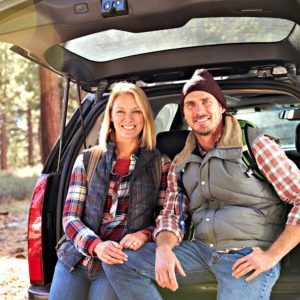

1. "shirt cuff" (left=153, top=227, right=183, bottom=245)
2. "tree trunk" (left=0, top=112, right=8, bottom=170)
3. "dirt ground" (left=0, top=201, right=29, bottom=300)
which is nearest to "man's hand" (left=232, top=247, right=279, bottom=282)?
"shirt cuff" (left=153, top=227, right=183, bottom=245)

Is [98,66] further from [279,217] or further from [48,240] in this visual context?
[279,217]

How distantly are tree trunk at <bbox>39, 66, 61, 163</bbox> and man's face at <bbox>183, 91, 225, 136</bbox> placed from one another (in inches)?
387

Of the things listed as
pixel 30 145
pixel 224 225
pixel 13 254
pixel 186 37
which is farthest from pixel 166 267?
pixel 30 145

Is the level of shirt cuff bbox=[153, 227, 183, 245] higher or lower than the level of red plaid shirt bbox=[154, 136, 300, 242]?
lower

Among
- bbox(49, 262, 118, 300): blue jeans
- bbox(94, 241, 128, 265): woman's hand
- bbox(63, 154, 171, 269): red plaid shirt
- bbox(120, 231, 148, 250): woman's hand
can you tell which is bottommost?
Result: bbox(49, 262, 118, 300): blue jeans

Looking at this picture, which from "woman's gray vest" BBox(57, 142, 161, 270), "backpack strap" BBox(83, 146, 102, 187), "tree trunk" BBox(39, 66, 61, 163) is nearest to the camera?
"woman's gray vest" BBox(57, 142, 161, 270)

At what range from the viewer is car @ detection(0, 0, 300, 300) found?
2473mm

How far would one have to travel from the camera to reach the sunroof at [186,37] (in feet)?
9.30

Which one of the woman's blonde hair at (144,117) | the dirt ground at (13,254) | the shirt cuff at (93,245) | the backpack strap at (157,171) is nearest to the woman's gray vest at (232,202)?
the backpack strap at (157,171)

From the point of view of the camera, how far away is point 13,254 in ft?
22.3

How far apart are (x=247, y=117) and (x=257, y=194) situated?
2.76 metres

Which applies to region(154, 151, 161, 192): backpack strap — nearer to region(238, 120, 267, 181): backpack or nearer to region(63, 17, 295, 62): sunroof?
region(238, 120, 267, 181): backpack

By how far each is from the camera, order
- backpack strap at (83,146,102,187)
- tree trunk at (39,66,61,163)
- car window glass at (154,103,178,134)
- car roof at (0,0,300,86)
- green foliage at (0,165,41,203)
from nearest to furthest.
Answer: car roof at (0,0,300,86)
backpack strap at (83,146,102,187)
car window glass at (154,103,178,134)
tree trunk at (39,66,61,163)
green foliage at (0,165,41,203)

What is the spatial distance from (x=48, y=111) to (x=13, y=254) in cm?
636
